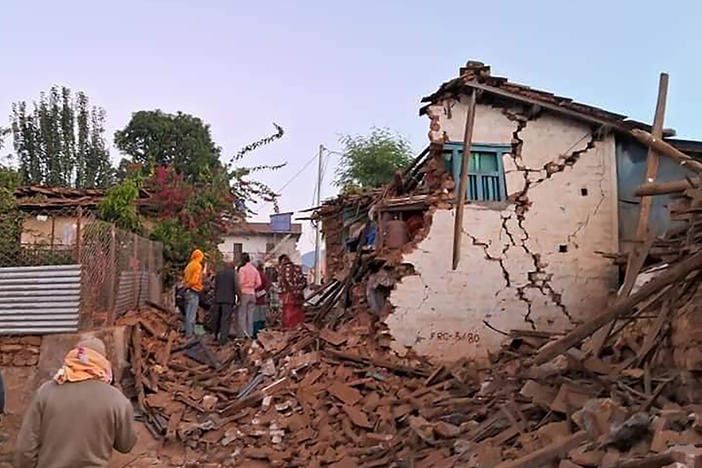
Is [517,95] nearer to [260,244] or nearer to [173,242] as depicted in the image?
[173,242]

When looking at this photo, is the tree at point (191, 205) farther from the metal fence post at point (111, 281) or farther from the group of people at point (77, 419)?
the group of people at point (77, 419)

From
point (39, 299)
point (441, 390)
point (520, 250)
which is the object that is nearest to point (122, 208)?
point (39, 299)

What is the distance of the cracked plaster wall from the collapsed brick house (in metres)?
0.02

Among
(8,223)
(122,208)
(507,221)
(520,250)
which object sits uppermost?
(122,208)

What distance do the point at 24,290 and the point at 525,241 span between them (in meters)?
8.20

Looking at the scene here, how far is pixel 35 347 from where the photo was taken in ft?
30.5

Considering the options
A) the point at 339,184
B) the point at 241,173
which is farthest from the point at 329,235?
the point at 339,184

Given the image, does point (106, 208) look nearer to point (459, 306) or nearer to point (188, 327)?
point (188, 327)

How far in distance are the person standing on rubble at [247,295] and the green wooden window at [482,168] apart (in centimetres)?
476

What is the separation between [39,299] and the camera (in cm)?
943

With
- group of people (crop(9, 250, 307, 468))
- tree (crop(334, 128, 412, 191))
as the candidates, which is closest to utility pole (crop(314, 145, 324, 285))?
tree (crop(334, 128, 412, 191))

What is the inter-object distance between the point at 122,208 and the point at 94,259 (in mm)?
7188

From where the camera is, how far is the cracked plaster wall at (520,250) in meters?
11.9

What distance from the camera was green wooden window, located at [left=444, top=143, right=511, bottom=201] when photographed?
39.9 feet
